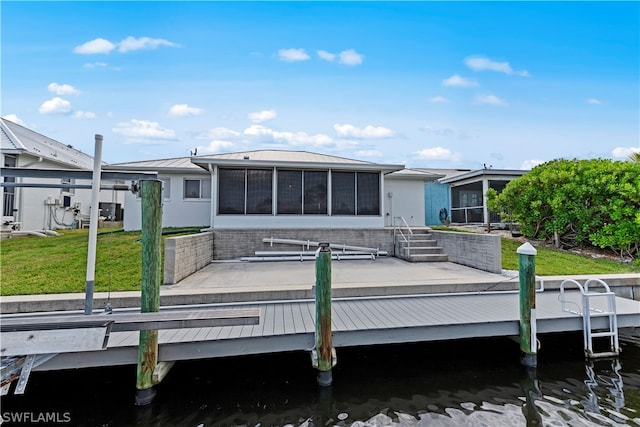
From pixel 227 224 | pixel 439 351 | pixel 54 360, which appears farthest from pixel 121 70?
pixel 439 351

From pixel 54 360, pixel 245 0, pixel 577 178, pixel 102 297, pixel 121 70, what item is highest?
pixel 245 0

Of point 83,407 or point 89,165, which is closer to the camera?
point 83,407

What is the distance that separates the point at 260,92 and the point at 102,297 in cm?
1199

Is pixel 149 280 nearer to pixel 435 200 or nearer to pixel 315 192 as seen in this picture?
pixel 315 192

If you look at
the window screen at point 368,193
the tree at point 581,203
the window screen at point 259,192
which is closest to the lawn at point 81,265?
the tree at point 581,203

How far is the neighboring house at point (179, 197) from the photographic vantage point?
12531 millimetres

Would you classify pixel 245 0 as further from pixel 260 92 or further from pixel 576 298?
pixel 576 298

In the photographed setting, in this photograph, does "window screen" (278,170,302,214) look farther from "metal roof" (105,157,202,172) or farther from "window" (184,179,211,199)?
"window" (184,179,211,199)

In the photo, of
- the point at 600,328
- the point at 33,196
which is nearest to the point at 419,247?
the point at 600,328

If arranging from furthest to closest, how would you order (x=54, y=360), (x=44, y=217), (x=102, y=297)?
(x=44, y=217)
(x=102, y=297)
(x=54, y=360)

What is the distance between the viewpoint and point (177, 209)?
1278 centimetres

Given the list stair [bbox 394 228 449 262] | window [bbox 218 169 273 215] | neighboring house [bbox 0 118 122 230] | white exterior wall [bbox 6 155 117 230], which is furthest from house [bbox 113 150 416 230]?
white exterior wall [bbox 6 155 117 230]

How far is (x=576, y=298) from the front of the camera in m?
5.75

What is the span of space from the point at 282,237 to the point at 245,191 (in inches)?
76.1
